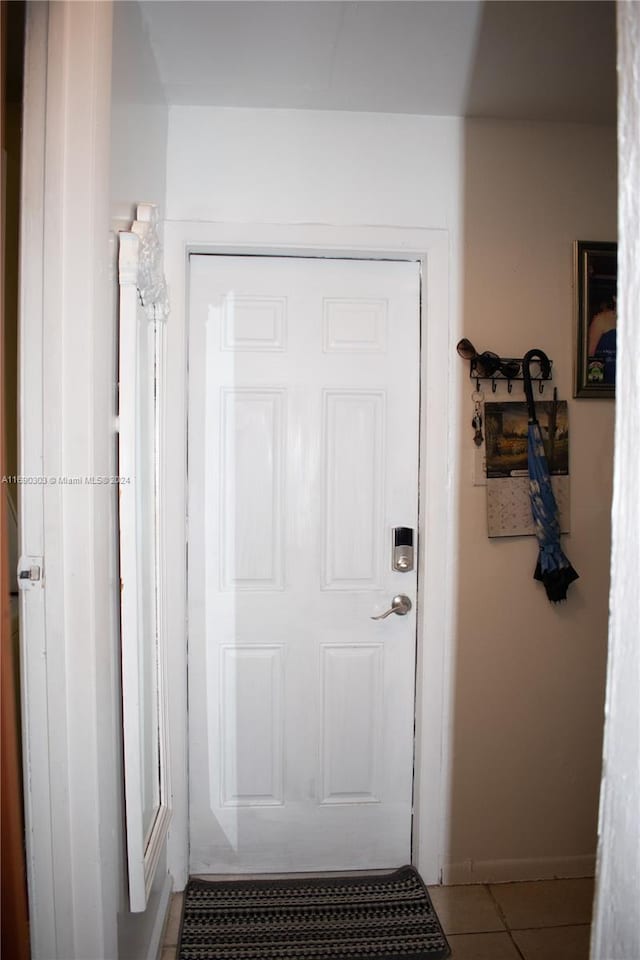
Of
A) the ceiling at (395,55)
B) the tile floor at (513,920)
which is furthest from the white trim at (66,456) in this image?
the tile floor at (513,920)

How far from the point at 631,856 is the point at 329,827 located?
179cm

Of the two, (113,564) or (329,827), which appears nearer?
(113,564)

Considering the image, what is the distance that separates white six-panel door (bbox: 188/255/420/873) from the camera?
1958 mm

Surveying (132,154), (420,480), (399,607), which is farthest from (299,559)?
(132,154)

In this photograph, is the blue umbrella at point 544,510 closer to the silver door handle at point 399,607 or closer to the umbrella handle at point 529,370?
the umbrella handle at point 529,370

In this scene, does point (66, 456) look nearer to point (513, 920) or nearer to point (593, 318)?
point (593, 318)

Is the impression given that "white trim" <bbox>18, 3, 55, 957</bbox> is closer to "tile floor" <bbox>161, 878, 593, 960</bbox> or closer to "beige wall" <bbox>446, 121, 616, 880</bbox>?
"tile floor" <bbox>161, 878, 593, 960</bbox>

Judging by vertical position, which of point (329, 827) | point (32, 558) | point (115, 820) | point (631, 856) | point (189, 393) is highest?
point (189, 393)

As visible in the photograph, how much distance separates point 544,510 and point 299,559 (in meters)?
0.80

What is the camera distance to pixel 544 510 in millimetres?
1869

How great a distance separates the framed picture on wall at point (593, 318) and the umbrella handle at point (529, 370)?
116mm

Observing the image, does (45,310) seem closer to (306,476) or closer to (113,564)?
(113,564)

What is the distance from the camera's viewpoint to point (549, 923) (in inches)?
71.4

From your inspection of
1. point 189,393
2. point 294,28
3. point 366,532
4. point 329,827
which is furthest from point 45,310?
point 329,827
